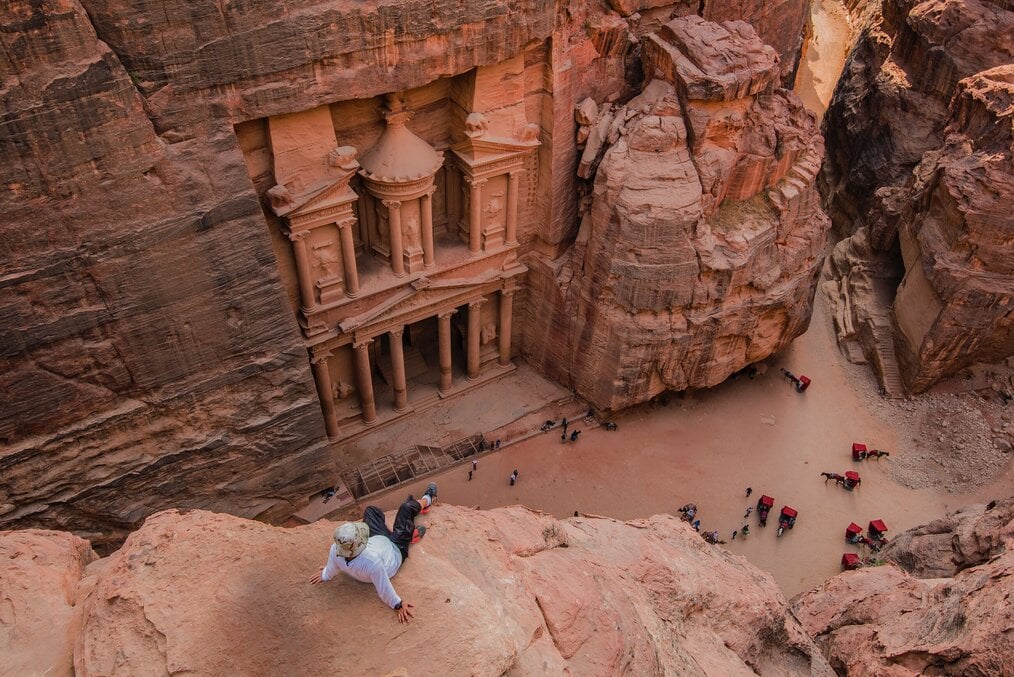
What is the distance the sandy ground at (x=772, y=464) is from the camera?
18.4 m

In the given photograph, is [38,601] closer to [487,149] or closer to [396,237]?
[396,237]

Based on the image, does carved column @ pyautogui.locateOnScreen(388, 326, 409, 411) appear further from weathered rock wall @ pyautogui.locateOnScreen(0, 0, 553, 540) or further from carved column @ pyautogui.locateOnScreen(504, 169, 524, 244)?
carved column @ pyautogui.locateOnScreen(504, 169, 524, 244)

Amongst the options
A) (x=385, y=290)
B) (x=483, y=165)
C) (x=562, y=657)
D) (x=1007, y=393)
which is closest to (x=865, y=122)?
(x=1007, y=393)

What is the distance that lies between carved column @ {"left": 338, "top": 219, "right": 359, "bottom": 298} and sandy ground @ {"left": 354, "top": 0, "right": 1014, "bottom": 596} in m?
4.39

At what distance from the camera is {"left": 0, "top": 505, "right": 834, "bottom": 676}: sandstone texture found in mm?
6680

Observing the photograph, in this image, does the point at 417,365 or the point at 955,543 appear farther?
the point at 417,365

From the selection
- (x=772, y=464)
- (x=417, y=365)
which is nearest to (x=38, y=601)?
(x=417, y=365)

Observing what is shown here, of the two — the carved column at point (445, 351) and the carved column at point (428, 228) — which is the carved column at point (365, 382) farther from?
the carved column at point (428, 228)

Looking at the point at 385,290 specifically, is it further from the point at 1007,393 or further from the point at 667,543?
the point at 1007,393

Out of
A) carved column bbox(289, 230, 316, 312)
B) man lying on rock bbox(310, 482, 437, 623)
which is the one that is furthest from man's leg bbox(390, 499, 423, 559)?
carved column bbox(289, 230, 316, 312)

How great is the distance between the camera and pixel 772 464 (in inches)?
773

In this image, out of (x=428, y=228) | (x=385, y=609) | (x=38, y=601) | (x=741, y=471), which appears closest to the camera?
(x=385, y=609)

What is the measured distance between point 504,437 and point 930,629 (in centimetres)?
1119

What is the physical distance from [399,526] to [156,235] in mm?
7899
